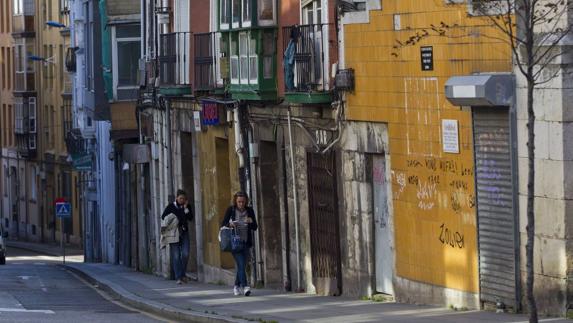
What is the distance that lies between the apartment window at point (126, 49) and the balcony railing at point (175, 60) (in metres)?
9.23

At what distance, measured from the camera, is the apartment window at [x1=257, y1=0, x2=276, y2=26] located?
25.8 meters

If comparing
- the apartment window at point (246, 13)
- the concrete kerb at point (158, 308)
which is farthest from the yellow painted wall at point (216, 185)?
the apartment window at point (246, 13)

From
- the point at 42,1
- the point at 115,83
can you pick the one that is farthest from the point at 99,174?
the point at 42,1

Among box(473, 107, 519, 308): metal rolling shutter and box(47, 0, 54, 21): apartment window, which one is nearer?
box(473, 107, 519, 308): metal rolling shutter

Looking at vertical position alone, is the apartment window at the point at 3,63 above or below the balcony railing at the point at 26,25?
below

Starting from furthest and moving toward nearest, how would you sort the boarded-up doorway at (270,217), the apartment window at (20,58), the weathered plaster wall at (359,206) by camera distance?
the apartment window at (20,58) → the boarded-up doorway at (270,217) → the weathered plaster wall at (359,206)

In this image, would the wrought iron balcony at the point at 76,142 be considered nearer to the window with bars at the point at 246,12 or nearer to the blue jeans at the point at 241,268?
the window with bars at the point at 246,12

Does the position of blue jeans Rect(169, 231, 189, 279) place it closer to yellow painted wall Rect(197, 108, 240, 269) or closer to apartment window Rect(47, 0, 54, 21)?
yellow painted wall Rect(197, 108, 240, 269)

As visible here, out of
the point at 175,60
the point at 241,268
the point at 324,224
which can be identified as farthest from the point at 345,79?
the point at 175,60

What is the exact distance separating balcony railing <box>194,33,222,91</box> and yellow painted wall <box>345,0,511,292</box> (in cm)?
812

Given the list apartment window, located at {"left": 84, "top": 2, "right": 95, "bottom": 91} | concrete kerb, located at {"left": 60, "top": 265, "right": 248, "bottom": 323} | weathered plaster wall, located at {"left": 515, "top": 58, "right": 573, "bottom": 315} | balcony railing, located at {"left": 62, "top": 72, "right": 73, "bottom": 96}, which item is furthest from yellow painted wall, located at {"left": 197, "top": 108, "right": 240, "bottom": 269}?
balcony railing, located at {"left": 62, "top": 72, "right": 73, "bottom": 96}

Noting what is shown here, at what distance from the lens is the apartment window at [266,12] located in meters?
25.8

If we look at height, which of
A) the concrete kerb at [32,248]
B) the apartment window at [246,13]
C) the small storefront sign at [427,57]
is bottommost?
the concrete kerb at [32,248]

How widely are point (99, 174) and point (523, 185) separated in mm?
40017
